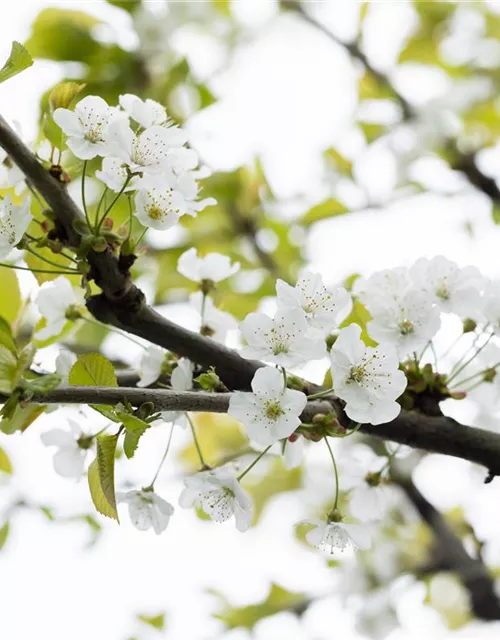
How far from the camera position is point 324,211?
1549 millimetres

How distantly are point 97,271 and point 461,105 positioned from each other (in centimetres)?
135

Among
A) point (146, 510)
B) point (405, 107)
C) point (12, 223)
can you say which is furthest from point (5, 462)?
point (405, 107)

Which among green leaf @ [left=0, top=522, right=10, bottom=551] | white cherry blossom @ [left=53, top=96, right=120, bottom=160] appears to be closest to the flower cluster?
white cherry blossom @ [left=53, top=96, right=120, bottom=160]

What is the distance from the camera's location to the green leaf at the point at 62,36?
1399 millimetres

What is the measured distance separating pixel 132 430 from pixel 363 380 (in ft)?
0.60

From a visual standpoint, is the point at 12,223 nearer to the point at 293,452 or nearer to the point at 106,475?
the point at 106,475

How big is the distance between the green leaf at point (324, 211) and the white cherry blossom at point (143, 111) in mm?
860

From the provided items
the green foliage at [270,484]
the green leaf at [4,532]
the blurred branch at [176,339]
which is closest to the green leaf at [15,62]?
the blurred branch at [176,339]

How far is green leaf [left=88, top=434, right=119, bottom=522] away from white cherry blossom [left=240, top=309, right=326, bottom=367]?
0.41 feet

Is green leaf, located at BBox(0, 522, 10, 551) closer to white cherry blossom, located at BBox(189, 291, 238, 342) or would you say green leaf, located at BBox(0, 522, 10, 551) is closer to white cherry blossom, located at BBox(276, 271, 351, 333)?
white cherry blossom, located at BBox(189, 291, 238, 342)

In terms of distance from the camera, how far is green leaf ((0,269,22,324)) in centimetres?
86

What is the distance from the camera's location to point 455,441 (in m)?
0.71

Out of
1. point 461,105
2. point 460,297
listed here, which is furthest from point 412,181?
point 460,297

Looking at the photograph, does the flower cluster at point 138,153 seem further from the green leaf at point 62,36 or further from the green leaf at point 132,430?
the green leaf at point 62,36
